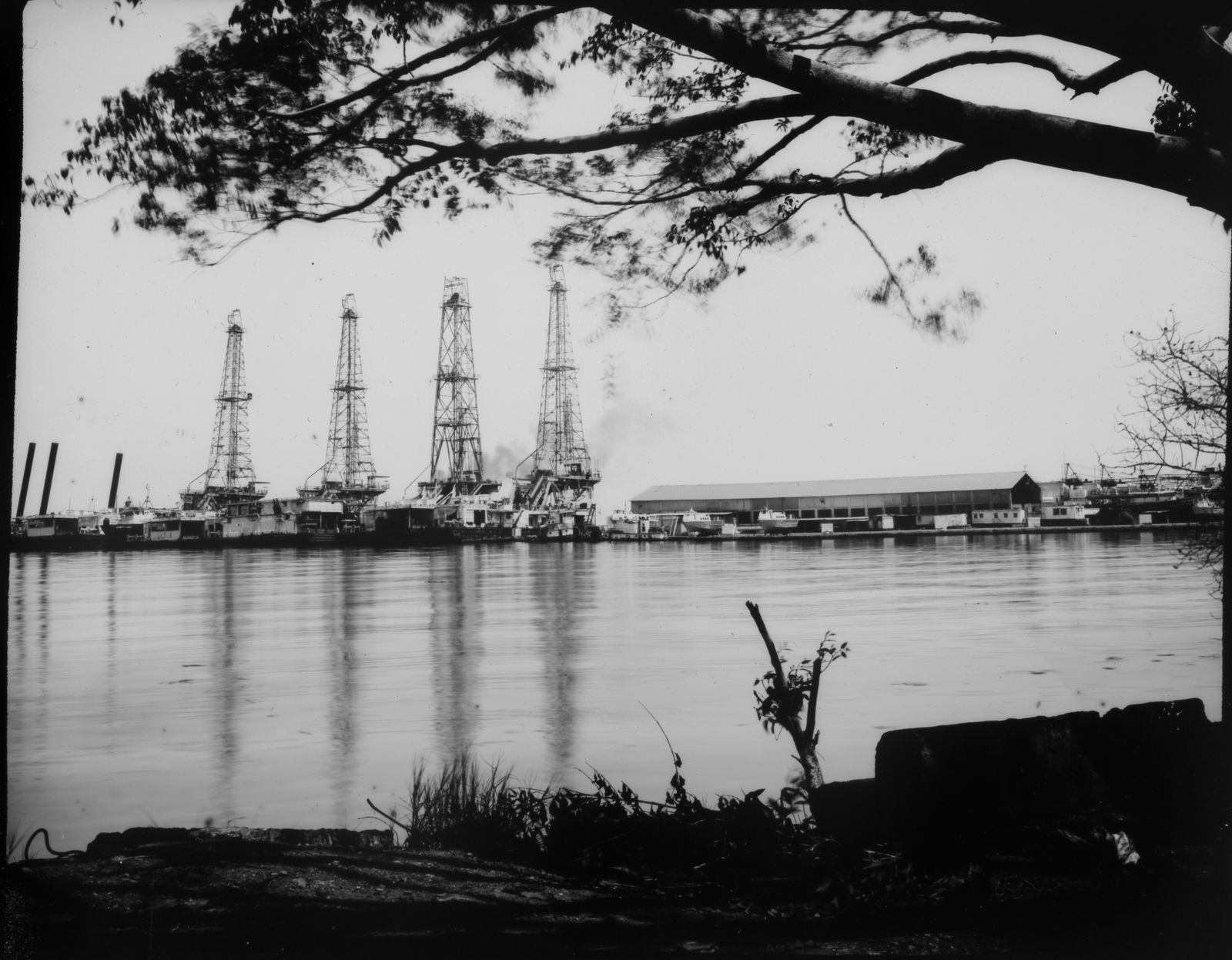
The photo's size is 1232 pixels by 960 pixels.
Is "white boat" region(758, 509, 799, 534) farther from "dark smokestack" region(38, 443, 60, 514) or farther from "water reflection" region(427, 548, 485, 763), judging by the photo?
"dark smokestack" region(38, 443, 60, 514)

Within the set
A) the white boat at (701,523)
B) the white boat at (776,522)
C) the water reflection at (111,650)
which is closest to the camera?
the water reflection at (111,650)

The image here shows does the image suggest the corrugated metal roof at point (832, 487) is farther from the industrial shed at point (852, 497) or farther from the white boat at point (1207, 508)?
the white boat at point (1207, 508)

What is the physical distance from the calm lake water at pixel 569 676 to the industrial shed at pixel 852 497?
0.57 metres

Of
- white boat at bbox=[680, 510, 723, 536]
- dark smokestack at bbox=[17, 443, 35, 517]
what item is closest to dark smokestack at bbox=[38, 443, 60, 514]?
dark smokestack at bbox=[17, 443, 35, 517]

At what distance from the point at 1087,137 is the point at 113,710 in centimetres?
547

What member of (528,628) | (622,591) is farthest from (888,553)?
(528,628)

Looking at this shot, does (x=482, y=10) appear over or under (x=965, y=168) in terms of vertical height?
over

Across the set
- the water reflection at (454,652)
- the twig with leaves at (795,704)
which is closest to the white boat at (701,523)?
the water reflection at (454,652)

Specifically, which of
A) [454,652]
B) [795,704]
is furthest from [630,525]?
[795,704]

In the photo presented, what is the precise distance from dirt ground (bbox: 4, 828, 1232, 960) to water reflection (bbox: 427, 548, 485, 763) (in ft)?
4.57

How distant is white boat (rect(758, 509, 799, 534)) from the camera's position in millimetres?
6191

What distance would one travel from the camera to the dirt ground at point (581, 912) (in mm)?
2111

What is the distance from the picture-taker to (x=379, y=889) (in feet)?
7.63

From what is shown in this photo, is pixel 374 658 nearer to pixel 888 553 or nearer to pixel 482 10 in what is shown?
pixel 482 10
